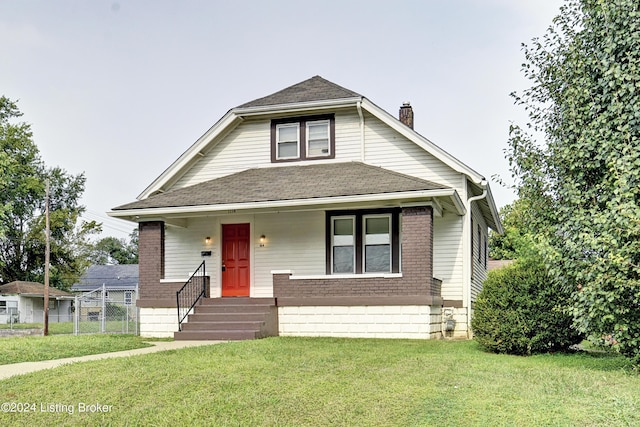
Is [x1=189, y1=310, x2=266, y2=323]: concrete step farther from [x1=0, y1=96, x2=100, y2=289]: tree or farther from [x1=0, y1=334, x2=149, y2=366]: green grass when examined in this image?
[x1=0, y1=96, x2=100, y2=289]: tree

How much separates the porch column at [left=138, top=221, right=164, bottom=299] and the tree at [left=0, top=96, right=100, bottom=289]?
27.8 m

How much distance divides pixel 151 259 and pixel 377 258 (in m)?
5.69

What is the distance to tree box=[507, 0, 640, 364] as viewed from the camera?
333 inches

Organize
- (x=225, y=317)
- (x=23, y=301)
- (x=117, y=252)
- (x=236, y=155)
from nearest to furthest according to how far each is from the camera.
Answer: (x=225, y=317)
(x=236, y=155)
(x=23, y=301)
(x=117, y=252)

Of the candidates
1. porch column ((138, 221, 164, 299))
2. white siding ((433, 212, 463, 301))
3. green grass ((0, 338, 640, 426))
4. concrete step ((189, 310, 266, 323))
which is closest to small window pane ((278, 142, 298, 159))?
porch column ((138, 221, 164, 299))

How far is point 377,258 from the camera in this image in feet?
51.3

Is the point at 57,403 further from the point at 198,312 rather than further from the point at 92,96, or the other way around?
the point at 92,96

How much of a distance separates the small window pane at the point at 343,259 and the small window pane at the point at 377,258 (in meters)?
0.40

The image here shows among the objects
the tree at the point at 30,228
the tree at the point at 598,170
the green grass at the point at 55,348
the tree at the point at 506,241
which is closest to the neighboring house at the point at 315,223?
the green grass at the point at 55,348

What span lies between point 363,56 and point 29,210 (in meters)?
33.9

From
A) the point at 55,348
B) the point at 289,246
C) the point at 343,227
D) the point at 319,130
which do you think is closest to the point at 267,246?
the point at 289,246

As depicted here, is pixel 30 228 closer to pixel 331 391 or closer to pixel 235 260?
pixel 235 260

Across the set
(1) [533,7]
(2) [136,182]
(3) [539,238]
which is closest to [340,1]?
(1) [533,7]

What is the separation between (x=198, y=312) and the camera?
15109 millimetres
